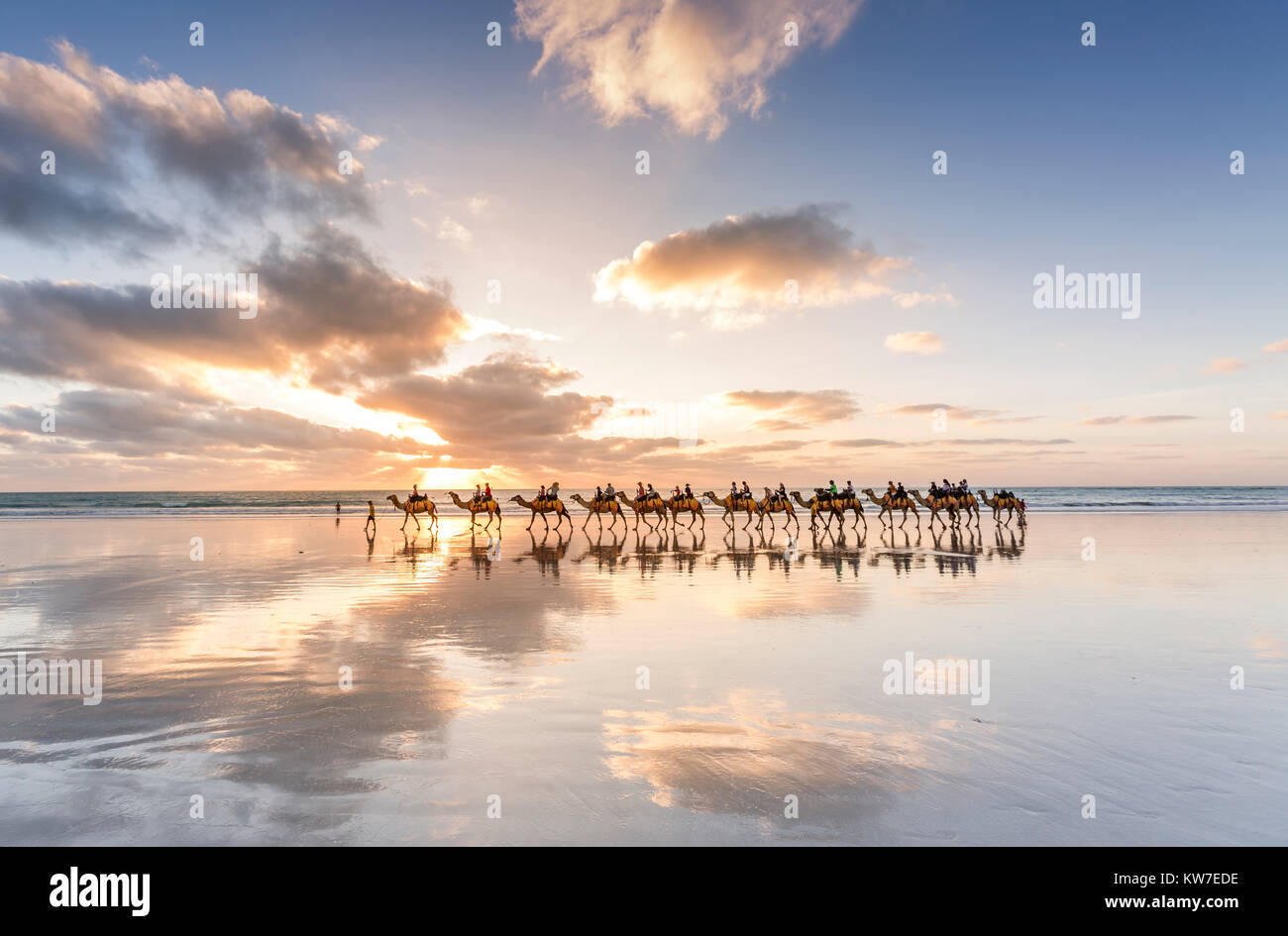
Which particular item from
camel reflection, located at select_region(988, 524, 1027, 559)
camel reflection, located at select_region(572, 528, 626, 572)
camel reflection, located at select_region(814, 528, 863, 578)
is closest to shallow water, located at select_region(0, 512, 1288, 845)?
camel reflection, located at select_region(814, 528, 863, 578)

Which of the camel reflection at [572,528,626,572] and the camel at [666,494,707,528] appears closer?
the camel reflection at [572,528,626,572]

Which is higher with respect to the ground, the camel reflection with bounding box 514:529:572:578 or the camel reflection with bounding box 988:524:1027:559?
the camel reflection with bounding box 514:529:572:578

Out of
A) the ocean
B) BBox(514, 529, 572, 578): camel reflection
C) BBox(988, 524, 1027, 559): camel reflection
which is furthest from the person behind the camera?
the ocean

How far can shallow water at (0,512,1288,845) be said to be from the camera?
4488mm

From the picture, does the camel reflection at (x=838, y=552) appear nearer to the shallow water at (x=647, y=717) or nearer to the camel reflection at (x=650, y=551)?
the shallow water at (x=647, y=717)

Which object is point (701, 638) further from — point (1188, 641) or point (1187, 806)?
point (1188, 641)

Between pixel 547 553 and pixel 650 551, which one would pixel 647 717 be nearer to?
pixel 547 553

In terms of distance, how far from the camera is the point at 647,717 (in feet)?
21.6

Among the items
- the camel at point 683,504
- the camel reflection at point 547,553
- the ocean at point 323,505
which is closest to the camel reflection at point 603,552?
the camel reflection at point 547,553

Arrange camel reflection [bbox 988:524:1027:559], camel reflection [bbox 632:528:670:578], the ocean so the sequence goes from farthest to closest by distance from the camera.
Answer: the ocean, camel reflection [bbox 988:524:1027:559], camel reflection [bbox 632:528:670:578]

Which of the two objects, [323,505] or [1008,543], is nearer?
[1008,543]

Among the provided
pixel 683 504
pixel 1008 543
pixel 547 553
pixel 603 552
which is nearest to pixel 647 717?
pixel 547 553

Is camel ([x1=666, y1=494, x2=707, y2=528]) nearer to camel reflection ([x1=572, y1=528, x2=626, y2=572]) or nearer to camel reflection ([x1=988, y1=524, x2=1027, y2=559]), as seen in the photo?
camel reflection ([x1=572, y1=528, x2=626, y2=572])
